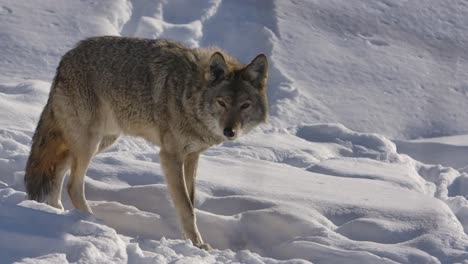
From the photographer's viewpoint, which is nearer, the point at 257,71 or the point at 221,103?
the point at 221,103

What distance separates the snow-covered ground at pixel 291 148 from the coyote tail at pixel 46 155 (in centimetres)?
23

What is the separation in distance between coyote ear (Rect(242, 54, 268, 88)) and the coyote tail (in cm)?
168

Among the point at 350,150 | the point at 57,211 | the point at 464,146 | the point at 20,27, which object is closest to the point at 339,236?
the point at 57,211

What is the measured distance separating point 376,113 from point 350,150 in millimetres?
2130

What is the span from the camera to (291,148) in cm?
1031

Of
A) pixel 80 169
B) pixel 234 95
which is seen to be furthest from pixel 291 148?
pixel 80 169

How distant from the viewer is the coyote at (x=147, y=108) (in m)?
6.99

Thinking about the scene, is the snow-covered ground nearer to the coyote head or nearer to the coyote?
the coyote

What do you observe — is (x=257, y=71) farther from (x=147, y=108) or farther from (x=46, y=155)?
(x=46, y=155)

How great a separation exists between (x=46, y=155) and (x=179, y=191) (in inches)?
49.3

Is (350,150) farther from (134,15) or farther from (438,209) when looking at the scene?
(134,15)

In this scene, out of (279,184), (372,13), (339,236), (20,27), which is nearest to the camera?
(339,236)

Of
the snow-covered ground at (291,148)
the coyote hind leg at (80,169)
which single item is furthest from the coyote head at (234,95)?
the coyote hind leg at (80,169)

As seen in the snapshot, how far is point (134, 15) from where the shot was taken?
47.6 feet
